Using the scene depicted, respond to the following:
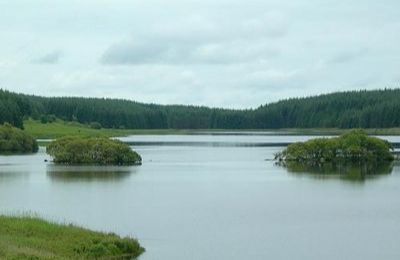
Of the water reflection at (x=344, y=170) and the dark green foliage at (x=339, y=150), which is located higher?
the dark green foliage at (x=339, y=150)

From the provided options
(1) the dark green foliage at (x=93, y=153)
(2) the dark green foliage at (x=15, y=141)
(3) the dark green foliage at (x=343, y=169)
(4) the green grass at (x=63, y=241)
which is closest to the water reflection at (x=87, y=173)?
(1) the dark green foliage at (x=93, y=153)

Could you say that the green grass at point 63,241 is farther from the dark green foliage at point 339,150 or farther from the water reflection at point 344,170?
the dark green foliage at point 339,150

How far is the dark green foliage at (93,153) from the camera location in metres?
114

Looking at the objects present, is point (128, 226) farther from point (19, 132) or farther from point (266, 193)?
point (19, 132)

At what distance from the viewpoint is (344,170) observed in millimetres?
102188

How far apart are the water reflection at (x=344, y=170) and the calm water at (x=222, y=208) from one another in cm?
139

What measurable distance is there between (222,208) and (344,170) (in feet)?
153

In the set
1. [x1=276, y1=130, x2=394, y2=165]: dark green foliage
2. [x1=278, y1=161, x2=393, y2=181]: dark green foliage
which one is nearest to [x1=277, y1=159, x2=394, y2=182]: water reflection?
[x1=278, y1=161, x2=393, y2=181]: dark green foliage

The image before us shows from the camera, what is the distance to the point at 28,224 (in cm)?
3909

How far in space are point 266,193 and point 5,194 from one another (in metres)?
21.6

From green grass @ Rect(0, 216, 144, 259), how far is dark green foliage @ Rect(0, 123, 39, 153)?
366 feet

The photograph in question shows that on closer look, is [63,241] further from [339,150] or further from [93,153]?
[339,150]

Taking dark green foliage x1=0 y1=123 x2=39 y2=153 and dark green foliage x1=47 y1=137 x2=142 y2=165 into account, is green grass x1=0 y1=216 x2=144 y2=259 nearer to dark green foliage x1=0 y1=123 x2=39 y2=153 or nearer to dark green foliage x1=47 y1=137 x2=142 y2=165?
dark green foliage x1=47 y1=137 x2=142 y2=165

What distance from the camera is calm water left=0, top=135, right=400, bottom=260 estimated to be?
42.3 m
